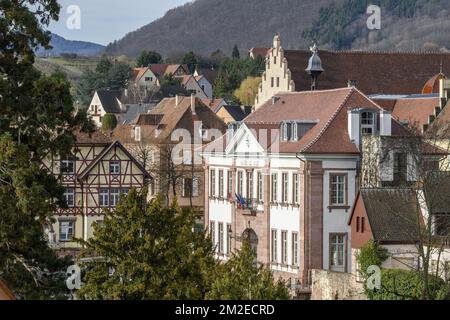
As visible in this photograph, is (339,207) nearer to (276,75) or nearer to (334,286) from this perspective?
(334,286)

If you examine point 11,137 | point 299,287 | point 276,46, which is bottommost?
point 299,287

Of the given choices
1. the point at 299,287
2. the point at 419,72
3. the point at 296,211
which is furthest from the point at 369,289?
the point at 419,72

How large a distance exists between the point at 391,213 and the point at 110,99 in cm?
11260

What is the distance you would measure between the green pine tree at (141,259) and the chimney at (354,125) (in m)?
24.4

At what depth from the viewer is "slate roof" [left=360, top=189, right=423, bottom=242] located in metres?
56.7

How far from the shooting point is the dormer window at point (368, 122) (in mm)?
64312

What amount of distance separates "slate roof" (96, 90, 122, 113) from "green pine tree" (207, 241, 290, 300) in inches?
4970

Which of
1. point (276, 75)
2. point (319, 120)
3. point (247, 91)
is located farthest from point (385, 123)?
point (247, 91)

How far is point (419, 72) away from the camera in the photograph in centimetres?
9938

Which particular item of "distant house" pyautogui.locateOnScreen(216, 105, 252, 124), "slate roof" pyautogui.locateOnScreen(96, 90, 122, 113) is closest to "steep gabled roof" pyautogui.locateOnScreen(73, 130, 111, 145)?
"distant house" pyautogui.locateOnScreen(216, 105, 252, 124)

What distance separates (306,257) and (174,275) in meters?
25.3
